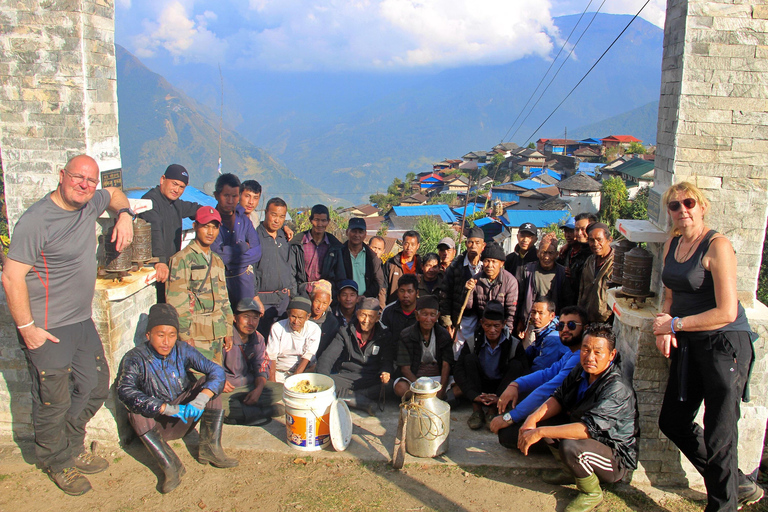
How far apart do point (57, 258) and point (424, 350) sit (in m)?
3.40

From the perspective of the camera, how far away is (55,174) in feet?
15.3

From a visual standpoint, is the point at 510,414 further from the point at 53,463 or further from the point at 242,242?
the point at 53,463

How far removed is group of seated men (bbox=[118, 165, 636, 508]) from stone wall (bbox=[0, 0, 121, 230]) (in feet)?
2.85

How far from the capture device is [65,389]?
4176mm

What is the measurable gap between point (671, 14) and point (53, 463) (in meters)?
6.06

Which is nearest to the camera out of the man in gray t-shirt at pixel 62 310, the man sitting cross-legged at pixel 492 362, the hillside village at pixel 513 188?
the man in gray t-shirt at pixel 62 310

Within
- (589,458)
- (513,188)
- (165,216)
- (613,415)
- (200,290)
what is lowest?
(589,458)

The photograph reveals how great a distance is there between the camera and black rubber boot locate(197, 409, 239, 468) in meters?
4.50

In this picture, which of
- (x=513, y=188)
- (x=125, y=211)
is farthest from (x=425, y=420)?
(x=513, y=188)

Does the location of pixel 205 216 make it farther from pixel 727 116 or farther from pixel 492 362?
pixel 727 116

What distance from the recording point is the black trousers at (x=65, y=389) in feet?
13.4

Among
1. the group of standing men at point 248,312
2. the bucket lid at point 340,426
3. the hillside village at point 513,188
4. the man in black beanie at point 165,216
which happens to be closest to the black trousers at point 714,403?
the group of standing men at point 248,312

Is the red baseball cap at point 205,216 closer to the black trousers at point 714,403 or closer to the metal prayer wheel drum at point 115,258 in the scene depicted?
the metal prayer wheel drum at point 115,258

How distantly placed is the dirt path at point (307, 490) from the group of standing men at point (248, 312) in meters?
0.15
